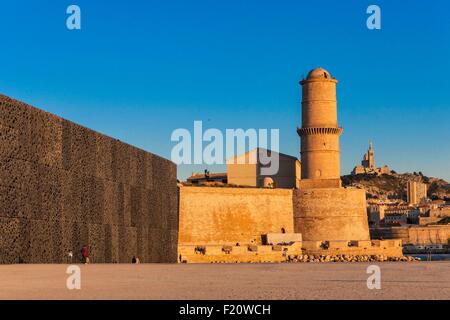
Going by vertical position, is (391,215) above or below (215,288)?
above

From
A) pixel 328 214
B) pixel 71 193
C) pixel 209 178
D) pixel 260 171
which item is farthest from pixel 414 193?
pixel 71 193

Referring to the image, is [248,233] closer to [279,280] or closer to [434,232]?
[279,280]

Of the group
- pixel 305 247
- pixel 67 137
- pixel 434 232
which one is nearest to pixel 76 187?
pixel 67 137

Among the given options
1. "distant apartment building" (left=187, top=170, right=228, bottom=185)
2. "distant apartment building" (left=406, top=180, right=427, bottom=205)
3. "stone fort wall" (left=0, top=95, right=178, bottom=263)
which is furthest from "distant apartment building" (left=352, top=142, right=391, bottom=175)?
"stone fort wall" (left=0, top=95, right=178, bottom=263)

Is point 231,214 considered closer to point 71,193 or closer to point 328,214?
point 328,214

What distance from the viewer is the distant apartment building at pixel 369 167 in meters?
155

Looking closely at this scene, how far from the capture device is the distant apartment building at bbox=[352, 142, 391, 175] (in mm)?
155375

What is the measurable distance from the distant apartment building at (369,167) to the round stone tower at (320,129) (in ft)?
352

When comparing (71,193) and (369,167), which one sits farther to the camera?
(369,167)

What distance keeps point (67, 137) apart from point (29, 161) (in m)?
2.60

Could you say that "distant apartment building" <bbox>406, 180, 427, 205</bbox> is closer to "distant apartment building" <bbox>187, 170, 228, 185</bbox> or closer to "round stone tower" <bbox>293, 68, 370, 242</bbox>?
"distant apartment building" <bbox>187, 170, 228, 185</bbox>

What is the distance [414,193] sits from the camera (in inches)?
5684

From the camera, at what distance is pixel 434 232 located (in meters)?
97.9

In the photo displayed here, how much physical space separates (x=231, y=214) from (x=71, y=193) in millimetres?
23958
